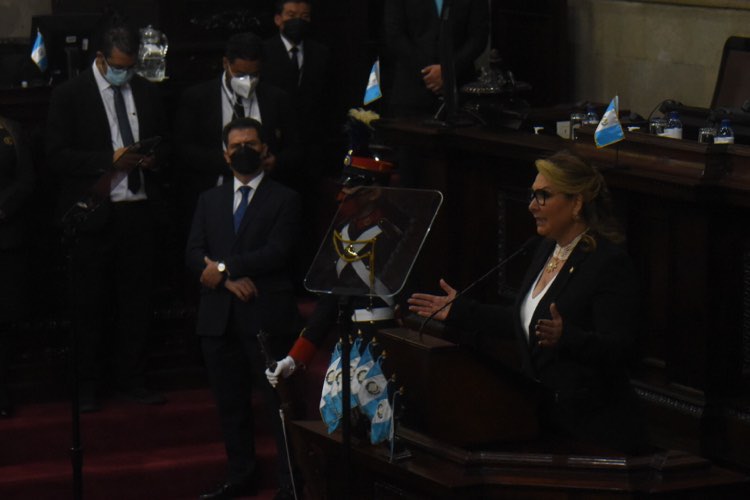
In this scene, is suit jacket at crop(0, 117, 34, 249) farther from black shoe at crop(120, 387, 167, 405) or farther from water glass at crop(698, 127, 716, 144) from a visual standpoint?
water glass at crop(698, 127, 716, 144)

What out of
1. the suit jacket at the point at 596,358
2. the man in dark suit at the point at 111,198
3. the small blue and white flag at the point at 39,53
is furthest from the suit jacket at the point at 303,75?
the suit jacket at the point at 596,358

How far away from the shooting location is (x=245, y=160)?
6391 millimetres

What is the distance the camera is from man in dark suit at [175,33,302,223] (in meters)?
7.33

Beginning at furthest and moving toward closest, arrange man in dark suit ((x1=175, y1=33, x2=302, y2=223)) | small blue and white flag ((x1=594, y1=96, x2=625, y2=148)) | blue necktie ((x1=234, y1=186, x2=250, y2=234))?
man in dark suit ((x1=175, y1=33, x2=302, y2=223))
blue necktie ((x1=234, y1=186, x2=250, y2=234))
small blue and white flag ((x1=594, y1=96, x2=625, y2=148))

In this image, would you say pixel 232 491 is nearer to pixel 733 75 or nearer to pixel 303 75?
pixel 303 75

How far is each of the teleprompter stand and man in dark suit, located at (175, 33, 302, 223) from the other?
2.69 metres

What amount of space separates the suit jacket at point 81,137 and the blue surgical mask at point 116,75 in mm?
67

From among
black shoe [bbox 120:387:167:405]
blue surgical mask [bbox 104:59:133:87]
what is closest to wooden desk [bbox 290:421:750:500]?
black shoe [bbox 120:387:167:405]

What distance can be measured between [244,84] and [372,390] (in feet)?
10.0

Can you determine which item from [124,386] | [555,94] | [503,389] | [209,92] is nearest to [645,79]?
[555,94]

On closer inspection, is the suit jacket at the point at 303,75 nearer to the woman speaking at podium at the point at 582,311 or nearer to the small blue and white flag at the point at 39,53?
the small blue and white flag at the point at 39,53

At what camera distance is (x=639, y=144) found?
537 centimetres

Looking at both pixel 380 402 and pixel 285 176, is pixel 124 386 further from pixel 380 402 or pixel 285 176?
pixel 380 402

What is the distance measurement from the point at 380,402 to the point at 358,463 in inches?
8.6
